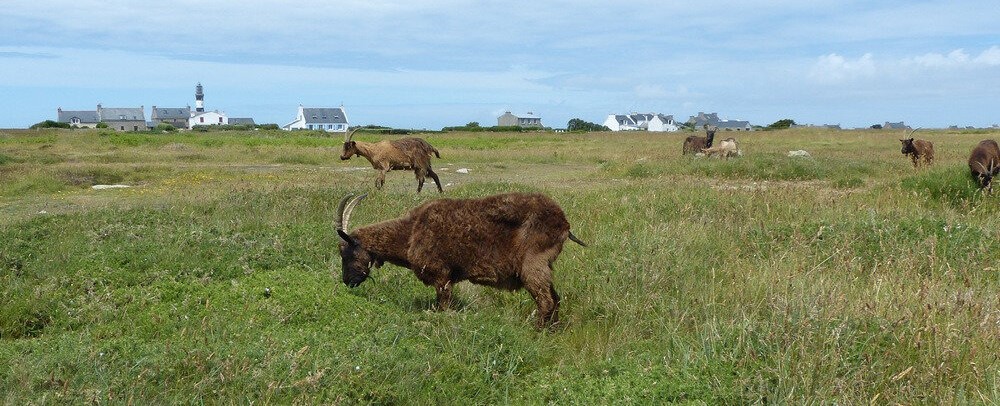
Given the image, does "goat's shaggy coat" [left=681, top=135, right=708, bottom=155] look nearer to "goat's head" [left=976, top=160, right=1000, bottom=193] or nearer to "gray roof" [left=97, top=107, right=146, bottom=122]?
"goat's head" [left=976, top=160, right=1000, bottom=193]

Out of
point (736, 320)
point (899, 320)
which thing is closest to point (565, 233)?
point (736, 320)

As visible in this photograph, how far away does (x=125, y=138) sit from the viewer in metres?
43.6

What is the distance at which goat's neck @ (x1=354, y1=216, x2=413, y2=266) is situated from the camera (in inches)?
279

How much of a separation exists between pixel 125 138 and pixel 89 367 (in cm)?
4328

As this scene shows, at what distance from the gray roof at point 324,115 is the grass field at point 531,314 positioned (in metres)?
103

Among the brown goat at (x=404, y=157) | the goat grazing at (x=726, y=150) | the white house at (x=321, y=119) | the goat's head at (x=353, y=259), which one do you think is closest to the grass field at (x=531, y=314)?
the goat's head at (x=353, y=259)

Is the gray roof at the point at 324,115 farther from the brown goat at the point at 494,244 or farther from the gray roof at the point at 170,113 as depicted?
the brown goat at the point at 494,244

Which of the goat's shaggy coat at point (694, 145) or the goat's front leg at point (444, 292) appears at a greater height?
the goat's shaggy coat at point (694, 145)

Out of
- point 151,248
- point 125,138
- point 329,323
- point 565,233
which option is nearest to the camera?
point 329,323

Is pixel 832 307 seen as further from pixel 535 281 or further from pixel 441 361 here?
pixel 441 361

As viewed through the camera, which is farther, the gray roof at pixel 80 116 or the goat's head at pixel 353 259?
the gray roof at pixel 80 116

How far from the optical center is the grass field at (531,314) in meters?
4.75

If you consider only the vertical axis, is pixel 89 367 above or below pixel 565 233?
below

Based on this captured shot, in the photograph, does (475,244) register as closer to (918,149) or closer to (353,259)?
(353,259)
